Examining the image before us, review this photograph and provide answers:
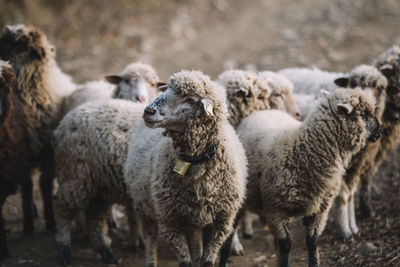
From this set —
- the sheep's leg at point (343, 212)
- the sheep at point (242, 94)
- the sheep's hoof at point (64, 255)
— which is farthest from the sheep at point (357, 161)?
the sheep's hoof at point (64, 255)

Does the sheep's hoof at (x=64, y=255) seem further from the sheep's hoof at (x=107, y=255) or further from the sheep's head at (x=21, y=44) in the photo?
the sheep's head at (x=21, y=44)

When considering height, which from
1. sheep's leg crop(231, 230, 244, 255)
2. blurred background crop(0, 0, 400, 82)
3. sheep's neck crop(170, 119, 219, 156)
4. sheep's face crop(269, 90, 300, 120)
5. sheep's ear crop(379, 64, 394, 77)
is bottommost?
sheep's leg crop(231, 230, 244, 255)

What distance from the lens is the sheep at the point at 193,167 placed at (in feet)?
11.0

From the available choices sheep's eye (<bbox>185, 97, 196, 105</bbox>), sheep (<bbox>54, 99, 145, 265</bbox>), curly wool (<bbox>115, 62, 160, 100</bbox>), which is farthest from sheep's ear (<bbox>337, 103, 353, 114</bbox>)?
curly wool (<bbox>115, 62, 160, 100</bbox>)

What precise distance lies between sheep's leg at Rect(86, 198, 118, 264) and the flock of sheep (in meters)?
0.01

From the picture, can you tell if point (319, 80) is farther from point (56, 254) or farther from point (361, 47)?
point (361, 47)

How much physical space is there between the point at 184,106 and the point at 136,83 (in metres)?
2.32

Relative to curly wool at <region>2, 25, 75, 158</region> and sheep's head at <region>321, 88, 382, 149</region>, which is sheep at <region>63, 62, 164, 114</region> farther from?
sheep's head at <region>321, 88, 382, 149</region>

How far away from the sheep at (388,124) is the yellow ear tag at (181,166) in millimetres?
2713

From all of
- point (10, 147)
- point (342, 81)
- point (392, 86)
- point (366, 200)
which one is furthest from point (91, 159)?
point (392, 86)

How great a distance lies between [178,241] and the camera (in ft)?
11.9

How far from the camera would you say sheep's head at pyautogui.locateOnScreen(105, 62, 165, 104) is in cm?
546

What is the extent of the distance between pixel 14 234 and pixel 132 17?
8.13 meters

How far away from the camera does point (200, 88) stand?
3391 millimetres
